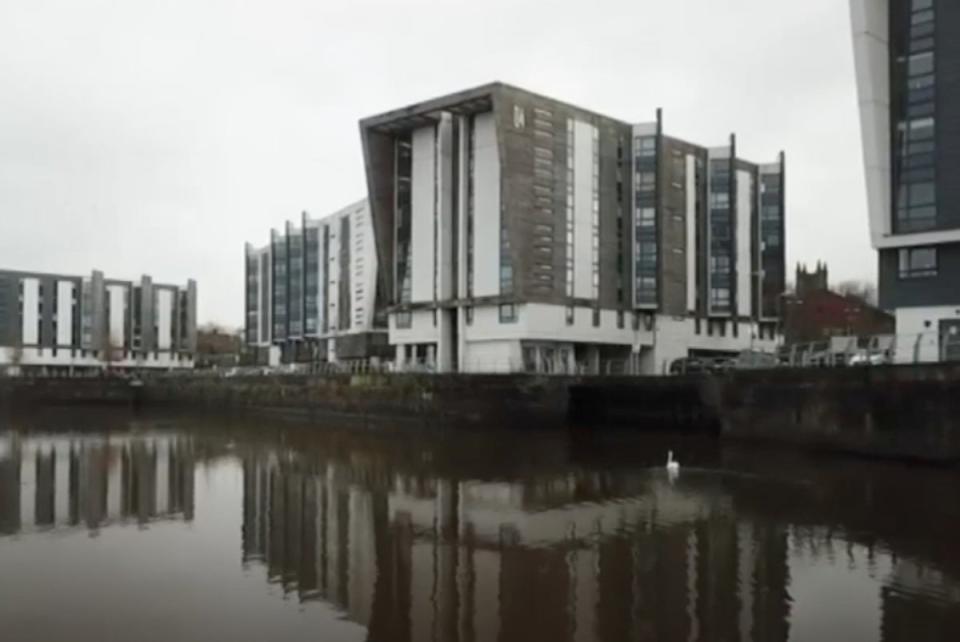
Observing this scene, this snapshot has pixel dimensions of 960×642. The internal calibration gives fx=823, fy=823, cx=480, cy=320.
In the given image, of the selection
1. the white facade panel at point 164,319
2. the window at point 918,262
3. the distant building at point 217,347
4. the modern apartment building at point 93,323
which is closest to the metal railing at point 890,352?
the window at point 918,262

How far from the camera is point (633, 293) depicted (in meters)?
61.9

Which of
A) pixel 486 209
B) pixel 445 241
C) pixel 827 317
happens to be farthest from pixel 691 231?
pixel 827 317

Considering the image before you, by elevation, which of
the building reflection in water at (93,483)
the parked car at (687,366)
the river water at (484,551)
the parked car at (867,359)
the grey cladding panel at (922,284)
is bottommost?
the building reflection in water at (93,483)

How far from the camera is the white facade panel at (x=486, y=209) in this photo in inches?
2217

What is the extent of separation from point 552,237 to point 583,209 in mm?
4018

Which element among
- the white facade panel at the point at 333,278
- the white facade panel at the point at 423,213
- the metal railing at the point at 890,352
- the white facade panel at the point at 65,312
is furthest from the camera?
the white facade panel at the point at 65,312

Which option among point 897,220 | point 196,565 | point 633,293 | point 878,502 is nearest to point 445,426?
point 633,293

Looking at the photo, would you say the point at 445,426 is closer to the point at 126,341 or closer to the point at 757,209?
the point at 757,209

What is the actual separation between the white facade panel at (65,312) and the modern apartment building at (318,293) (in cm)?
2972

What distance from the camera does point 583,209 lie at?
58625 millimetres

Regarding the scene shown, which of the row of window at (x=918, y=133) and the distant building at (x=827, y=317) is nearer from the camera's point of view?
the row of window at (x=918, y=133)

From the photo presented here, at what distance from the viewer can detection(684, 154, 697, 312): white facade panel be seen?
66.6 meters

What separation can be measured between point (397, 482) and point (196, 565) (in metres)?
12.2

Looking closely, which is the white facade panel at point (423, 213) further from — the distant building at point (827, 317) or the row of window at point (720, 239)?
the distant building at point (827, 317)
